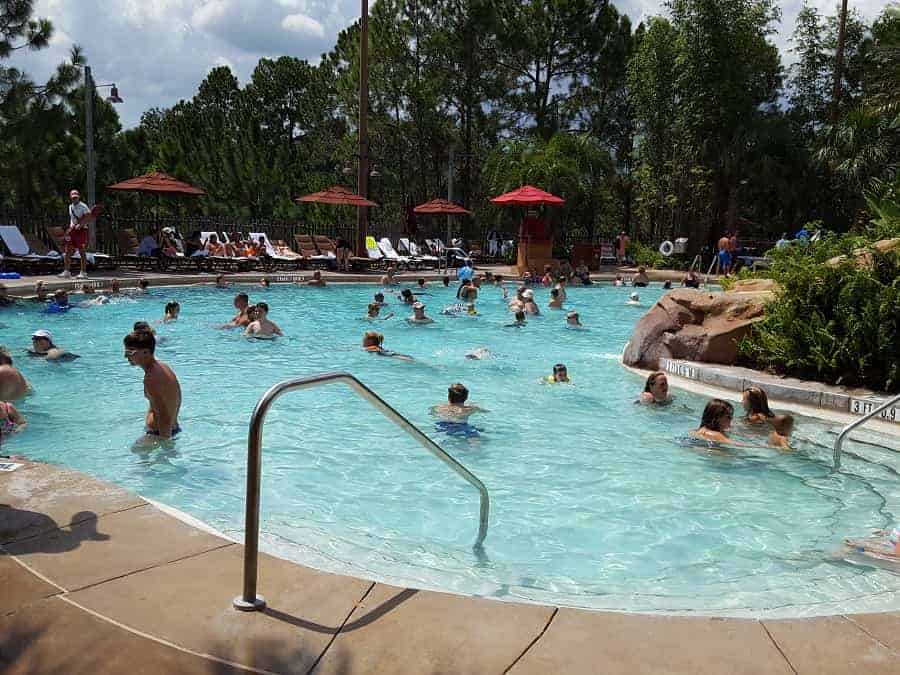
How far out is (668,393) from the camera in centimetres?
928

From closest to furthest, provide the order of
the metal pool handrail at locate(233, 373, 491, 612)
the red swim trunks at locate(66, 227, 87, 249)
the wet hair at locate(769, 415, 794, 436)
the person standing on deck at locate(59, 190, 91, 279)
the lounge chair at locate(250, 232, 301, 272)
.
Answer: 1. the metal pool handrail at locate(233, 373, 491, 612)
2. the wet hair at locate(769, 415, 794, 436)
3. the person standing on deck at locate(59, 190, 91, 279)
4. the red swim trunks at locate(66, 227, 87, 249)
5. the lounge chair at locate(250, 232, 301, 272)

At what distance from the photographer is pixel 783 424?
285 inches

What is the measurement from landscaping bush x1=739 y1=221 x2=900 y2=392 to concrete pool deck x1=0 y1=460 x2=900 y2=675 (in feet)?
19.7

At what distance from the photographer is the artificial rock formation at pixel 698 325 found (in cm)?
1001

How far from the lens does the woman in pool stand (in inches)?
297

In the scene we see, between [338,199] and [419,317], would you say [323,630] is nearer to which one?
[419,317]

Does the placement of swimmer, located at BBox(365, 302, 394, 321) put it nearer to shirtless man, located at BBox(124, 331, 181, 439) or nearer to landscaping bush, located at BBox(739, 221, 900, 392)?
landscaping bush, located at BBox(739, 221, 900, 392)

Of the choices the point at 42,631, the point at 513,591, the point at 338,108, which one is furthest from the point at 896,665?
the point at 338,108

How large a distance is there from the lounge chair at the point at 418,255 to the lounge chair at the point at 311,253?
362cm

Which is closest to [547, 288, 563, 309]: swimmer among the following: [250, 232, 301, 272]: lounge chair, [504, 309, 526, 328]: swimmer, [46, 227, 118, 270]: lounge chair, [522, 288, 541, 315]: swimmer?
[522, 288, 541, 315]: swimmer

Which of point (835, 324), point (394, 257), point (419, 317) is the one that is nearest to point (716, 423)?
point (835, 324)

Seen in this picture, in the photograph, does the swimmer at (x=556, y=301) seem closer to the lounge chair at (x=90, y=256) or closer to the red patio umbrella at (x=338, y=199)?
the red patio umbrella at (x=338, y=199)

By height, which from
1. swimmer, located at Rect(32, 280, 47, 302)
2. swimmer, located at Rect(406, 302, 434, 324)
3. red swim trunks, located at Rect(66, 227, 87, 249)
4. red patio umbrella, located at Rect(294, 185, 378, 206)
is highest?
red patio umbrella, located at Rect(294, 185, 378, 206)

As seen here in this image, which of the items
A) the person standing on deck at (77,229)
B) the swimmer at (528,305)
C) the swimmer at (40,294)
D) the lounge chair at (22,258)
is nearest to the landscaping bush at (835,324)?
the swimmer at (528,305)
